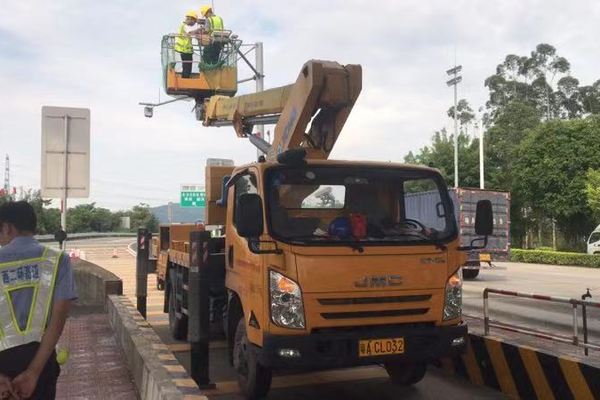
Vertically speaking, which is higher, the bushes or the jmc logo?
the jmc logo

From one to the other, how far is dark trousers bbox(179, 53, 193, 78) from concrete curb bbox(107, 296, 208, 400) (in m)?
9.08

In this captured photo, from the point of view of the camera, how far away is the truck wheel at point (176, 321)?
8.55 metres

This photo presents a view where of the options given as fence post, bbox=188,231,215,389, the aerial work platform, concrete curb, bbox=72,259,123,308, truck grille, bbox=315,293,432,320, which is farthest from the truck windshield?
the aerial work platform

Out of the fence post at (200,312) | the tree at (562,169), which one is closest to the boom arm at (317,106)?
Answer: the fence post at (200,312)

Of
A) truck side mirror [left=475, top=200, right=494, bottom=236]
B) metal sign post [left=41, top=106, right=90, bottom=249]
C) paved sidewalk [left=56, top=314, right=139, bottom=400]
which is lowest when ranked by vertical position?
paved sidewalk [left=56, top=314, right=139, bottom=400]

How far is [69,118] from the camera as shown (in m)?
9.09

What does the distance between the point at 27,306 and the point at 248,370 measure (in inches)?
105

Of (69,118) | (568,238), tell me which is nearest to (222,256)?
→ (69,118)

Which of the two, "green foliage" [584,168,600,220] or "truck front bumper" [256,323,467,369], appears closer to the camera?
"truck front bumper" [256,323,467,369]

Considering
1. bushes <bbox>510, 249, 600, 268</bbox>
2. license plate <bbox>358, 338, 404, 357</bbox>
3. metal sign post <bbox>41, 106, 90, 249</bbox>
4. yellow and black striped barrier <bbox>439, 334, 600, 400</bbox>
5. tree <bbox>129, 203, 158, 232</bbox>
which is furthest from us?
tree <bbox>129, 203, 158, 232</bbox>

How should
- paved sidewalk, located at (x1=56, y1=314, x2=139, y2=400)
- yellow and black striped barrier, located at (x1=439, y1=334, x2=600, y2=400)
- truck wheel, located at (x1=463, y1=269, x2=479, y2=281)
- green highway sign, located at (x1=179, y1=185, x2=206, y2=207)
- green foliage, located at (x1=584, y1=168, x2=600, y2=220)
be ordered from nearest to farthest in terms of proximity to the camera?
yellow and black striped barrier, located at (x1=439, y1=334, x2=600, y2=400) → paved sidewalk, located at (x1=56, y1=314, x2=139, y2=400) → truck wheel, located at (x1=463, y1=269, x2=479, y2=281) → green foliage, located at (x1=584, y1=168, x2=600, y2=220) → green highway sign, located at (x1=179, y1=185, x2=206, y2=207)

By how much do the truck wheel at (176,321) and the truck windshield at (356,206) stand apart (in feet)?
11.6

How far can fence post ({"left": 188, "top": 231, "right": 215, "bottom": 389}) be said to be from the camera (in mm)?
6023

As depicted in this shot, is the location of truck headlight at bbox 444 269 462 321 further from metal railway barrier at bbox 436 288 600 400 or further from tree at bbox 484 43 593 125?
tree at bbox 484 43 593 125
